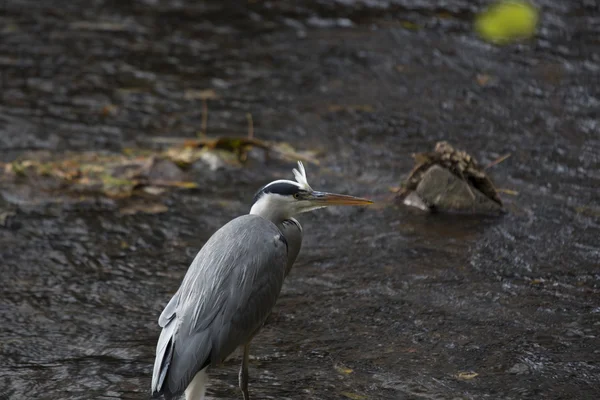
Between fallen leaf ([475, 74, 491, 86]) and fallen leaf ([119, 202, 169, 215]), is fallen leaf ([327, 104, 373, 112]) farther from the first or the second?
fallen leaf ([119, 202, 169, 215])

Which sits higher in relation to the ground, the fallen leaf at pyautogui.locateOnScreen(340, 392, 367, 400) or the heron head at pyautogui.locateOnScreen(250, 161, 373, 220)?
the heron head at pyautogui.locateOnScreen(250, 161, 373, 220)

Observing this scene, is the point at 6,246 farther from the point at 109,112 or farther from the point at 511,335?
the point at 511,335

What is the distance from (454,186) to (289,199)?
88.6 inches

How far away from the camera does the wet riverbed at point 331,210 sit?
538 centimetres

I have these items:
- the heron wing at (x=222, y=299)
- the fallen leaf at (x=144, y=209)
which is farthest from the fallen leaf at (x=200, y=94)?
the heron wing at (x=222, y=299)

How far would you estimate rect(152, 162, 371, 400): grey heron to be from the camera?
4590 millimetres

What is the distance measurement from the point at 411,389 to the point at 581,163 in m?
3.91

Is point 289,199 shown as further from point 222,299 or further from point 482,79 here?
point 482,79

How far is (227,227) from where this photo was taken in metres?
5.20

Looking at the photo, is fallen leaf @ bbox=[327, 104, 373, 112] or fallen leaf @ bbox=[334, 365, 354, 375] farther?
fallen leaf @ bbox=[327, 104, 373, 112]

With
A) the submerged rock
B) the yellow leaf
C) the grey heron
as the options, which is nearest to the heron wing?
the grey heron

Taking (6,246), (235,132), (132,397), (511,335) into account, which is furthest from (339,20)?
(132,397)

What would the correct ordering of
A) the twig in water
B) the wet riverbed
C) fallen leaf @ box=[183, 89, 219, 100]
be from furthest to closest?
fallen leaf @ box=[183, 89, 219, 100], the twig in water, the wet riverbed

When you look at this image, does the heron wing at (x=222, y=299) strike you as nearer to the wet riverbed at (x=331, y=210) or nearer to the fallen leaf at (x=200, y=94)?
the wet riverbed at (x=331, y=210)
